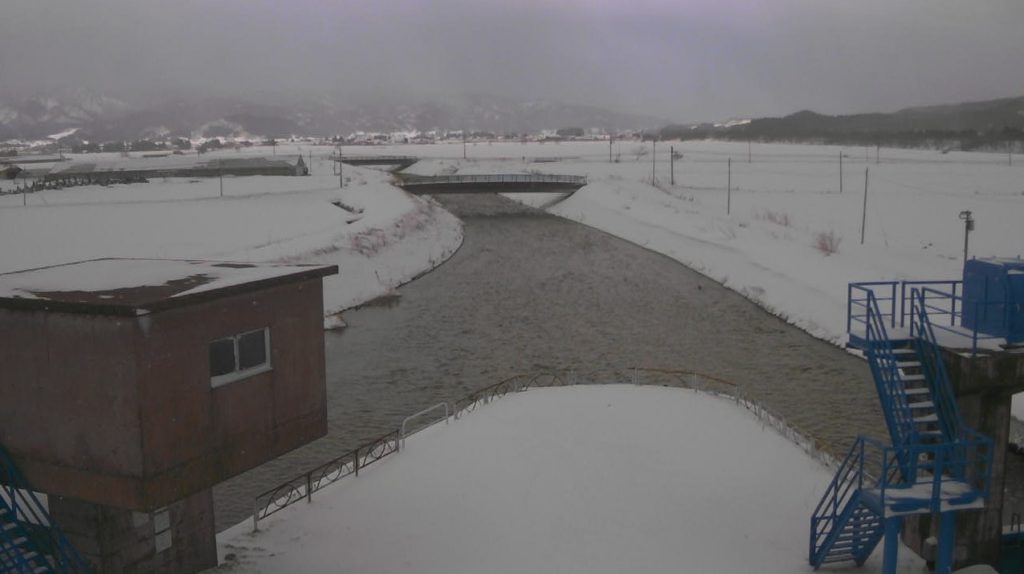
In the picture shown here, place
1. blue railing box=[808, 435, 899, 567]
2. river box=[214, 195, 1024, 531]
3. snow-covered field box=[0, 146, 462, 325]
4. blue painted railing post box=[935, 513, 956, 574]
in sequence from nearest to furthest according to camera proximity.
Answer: blue railing box=[808, 435, 899, 567] → blue painted railing post box=[935, 513, 956, 574] → river box=[214, 195, 1024, 531] → snow-covered field box=[0, 146, 462, 325]

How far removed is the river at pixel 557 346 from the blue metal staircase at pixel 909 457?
514 cm

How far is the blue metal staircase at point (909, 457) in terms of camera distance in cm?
877

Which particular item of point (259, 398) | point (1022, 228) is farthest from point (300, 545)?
point (1022, 228)

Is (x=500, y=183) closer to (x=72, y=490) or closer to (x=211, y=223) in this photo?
(x=211, y=223)

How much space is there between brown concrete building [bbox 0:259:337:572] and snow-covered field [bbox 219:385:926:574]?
1.43 meters

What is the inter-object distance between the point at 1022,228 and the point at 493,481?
3403 cm

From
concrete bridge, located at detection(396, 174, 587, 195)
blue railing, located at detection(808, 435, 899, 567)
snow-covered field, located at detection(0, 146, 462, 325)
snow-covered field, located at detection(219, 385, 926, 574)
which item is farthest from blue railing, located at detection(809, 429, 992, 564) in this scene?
concrete bridge, located at detection(396, 174, 587, 195)

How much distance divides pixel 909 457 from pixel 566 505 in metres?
4.40

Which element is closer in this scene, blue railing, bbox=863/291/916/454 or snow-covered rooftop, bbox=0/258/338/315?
snow-covered rooftop, bbox=0/258/338/315

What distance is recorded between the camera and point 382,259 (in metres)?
34.9

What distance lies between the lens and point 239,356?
9.19m

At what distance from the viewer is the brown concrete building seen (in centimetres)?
789

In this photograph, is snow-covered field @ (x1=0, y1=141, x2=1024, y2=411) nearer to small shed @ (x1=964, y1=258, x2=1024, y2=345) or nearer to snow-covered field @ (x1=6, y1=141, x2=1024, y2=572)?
snow-covered field @ (x1=6, y1=141, x2=1024, y2=572)

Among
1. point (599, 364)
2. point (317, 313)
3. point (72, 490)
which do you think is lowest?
point (599, 364)
